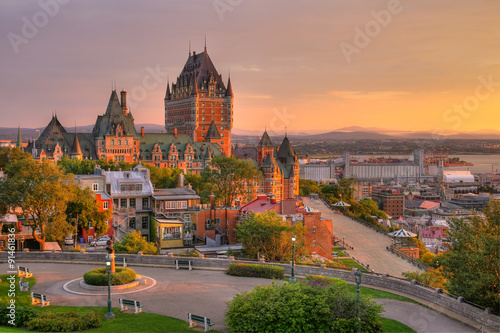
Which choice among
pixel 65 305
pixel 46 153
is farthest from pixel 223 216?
pixel 46 153

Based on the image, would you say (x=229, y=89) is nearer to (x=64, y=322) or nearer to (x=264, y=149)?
(x=264, y=149)

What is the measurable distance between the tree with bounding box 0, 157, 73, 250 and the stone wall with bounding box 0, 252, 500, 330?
409cm

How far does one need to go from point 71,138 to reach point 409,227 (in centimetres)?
9891

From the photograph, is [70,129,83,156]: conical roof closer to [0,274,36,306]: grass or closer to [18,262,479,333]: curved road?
[18,262,479,333]: curved road

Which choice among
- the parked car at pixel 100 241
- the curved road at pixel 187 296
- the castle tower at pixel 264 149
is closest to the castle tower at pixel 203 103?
the castle tower at pixel 264 149

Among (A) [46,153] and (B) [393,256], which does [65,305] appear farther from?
(A) [46,153]

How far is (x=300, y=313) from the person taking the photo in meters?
18.9

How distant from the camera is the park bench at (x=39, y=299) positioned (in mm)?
22947

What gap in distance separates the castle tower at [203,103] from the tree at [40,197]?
341ft

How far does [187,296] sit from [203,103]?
124 metres

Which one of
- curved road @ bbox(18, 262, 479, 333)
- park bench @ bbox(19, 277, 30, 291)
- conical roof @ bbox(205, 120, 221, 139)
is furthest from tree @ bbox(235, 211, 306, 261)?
conical roof @ bbox(205, 120, 221, 139)

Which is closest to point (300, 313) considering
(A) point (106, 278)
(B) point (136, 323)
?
(B) point (136, 323)

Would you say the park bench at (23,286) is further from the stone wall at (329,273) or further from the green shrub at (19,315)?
the stone wall at (329,273)

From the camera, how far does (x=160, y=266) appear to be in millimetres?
31453
